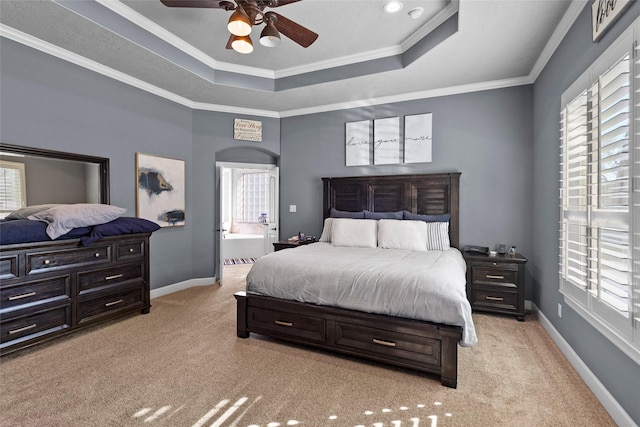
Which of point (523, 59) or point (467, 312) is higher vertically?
point (523, 59)

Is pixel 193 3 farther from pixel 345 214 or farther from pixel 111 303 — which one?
pixel 345 214

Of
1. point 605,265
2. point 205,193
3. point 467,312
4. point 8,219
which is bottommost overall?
point 467,312

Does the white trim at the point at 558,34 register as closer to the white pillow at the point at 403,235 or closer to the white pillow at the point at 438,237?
the white pillow at the point at 438,237

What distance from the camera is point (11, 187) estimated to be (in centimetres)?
290

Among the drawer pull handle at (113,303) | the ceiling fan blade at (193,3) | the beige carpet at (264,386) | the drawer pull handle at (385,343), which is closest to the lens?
the beige carpet at (264,386)

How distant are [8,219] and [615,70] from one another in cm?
474

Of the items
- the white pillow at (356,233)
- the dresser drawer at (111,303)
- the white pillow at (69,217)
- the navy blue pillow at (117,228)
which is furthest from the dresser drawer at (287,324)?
the white pillow at (69,217)

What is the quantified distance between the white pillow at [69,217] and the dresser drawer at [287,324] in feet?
5.77

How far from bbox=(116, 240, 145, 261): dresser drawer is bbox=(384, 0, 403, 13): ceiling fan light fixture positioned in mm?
3561

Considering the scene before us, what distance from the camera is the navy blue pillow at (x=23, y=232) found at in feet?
8.09

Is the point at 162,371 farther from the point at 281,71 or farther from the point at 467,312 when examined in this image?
the point at 281,71

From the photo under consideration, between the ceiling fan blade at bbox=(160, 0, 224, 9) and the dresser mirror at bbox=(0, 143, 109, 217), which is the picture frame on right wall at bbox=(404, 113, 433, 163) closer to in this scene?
the ceiling fan blade at bbox=(160, 0, 224, 9)

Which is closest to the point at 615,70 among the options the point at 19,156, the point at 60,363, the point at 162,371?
the point at 162,371

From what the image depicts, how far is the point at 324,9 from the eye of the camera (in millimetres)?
2955
